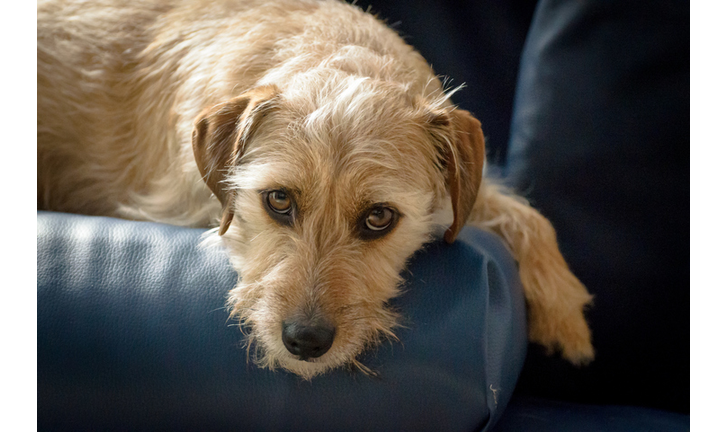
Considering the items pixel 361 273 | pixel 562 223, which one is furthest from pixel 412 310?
pixel 562 223

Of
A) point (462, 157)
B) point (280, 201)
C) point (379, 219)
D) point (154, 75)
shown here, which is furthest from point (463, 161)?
point (154, 75)

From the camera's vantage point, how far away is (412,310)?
4.28 feet

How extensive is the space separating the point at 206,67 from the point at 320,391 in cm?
120

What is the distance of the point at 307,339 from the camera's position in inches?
47.6

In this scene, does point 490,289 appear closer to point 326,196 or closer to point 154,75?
point 326,196

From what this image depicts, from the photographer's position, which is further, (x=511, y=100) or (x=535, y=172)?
(x=511, y=100)

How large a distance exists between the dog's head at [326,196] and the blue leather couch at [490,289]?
2.9 inches

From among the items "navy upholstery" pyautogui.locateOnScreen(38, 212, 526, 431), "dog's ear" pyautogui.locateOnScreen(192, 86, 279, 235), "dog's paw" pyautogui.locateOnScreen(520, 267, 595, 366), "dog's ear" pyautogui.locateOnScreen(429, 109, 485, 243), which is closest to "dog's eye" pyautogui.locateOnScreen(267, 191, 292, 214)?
"dog's ear" pyautogui.locateOnScreen(192, 86, 279, 235)

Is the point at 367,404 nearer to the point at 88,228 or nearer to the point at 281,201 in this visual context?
the point at 281,201

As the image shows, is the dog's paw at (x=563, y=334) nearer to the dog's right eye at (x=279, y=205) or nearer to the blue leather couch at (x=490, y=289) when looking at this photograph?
the blue leather couch at (x=490, y=289)

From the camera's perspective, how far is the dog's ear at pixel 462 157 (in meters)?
1.43

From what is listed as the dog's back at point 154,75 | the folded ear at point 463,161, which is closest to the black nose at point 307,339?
the folded ear at point 463,161

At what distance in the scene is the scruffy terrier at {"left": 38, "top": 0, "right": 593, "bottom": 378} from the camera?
1.33 m

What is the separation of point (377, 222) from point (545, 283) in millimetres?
649
